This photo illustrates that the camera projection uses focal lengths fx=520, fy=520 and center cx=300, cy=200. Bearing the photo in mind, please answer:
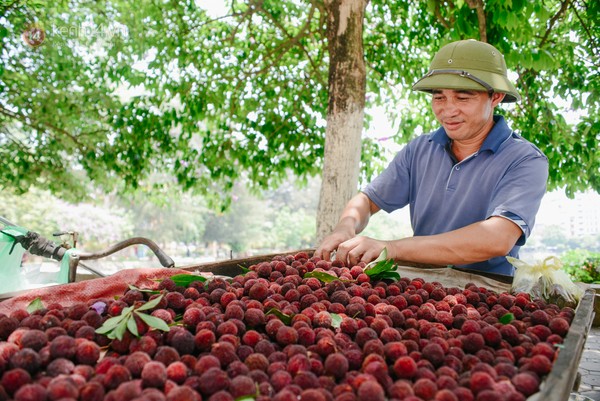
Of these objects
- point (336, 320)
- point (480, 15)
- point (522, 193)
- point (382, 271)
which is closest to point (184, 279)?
point (336, 320)

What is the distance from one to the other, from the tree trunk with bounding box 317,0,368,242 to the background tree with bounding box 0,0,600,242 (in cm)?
67

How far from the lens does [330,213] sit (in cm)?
493

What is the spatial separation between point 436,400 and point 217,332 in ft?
1.93

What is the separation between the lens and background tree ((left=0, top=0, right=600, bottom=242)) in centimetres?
590

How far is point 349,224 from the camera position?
9.33 ft

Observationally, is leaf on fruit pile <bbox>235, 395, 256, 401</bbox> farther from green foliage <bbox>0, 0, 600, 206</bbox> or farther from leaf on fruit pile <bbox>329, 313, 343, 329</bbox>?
green foliage <bbox>0, 0, 600, 206</bbox>

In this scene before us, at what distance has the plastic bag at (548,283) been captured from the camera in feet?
6.38

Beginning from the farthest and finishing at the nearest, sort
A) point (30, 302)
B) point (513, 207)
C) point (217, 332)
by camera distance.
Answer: point (513, 207) < point (30, 302) < point (217, 332)

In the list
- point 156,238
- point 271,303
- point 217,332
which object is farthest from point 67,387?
point 156,238

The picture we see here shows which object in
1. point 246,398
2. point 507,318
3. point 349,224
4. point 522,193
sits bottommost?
point 246,398

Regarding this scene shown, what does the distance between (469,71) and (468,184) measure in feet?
1.94

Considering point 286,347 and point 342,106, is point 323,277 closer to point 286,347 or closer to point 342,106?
point 286,347

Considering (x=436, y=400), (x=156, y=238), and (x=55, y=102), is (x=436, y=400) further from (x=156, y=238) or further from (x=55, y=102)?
(x=156, y=238)

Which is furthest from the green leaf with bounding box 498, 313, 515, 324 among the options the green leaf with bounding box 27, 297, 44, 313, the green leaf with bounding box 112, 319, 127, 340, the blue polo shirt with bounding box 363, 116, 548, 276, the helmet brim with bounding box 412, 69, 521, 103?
the green leaf with bounding box 27, 297, 44, 313
